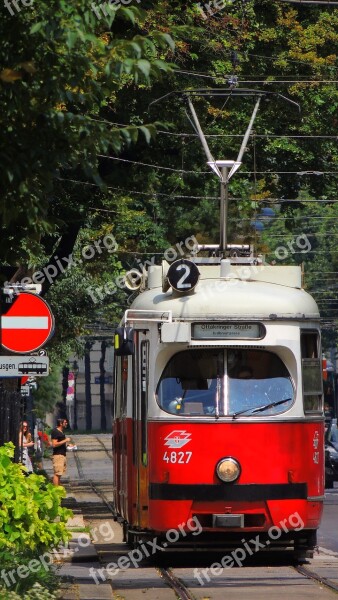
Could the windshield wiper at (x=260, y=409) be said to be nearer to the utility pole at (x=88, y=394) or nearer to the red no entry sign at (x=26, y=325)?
the red no entry sign at (x=26, y=325)

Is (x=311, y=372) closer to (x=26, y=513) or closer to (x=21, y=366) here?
(x=21, y=366)

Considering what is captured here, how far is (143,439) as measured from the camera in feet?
50.4

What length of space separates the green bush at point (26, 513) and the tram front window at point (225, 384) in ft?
10.7

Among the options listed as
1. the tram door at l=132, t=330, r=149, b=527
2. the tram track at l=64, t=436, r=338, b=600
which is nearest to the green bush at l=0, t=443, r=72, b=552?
the tram track at l=64, t=436, r=338, b=600

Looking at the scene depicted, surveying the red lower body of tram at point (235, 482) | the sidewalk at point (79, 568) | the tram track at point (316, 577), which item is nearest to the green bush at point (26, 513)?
the sidewalk at point (79, 568)

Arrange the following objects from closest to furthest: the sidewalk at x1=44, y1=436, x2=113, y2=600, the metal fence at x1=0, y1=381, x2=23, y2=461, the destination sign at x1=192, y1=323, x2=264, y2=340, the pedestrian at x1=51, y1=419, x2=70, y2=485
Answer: the sidewalk at x1=44, y1=436, x2=113, y2=600
the destination sign at x1=192, y1=323, x2=264, y2=340
the metal fence at x1=0, y1=381, x2=23, y2=461
the pedestrian at x1=51, y1=419, x2=70, y2=485

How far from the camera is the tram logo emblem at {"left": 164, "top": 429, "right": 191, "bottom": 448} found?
14.7 metres

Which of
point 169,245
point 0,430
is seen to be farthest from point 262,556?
point 169,245

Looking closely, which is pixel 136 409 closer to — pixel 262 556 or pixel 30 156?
pixel 262 556

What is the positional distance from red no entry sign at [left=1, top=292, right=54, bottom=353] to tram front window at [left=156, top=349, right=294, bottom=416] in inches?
51.6

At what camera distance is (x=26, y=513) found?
36.7 feet

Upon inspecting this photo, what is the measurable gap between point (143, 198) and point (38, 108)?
68.7 ft

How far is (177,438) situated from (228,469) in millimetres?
593

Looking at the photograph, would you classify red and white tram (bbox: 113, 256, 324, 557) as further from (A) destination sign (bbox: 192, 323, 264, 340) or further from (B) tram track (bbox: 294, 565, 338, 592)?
(B) tram track (bbox: 294, 565, 338, 592)
